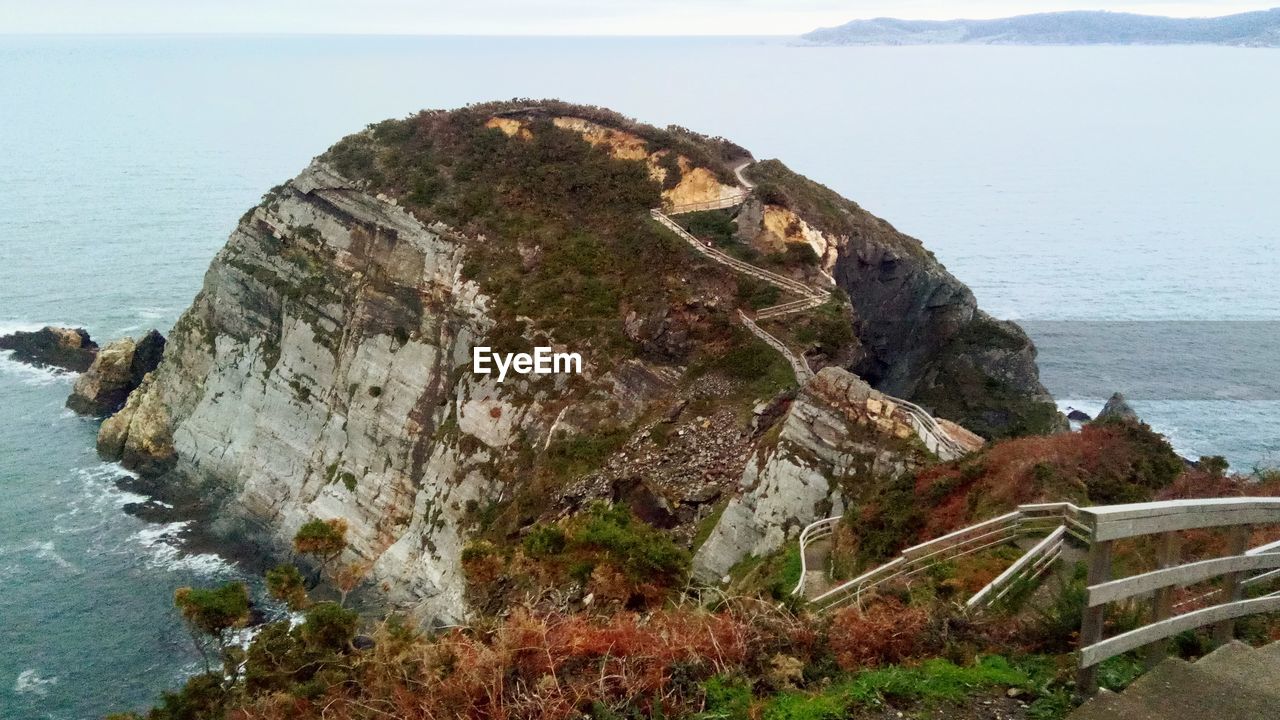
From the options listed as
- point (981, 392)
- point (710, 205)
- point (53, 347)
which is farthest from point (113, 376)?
point (981, 392)

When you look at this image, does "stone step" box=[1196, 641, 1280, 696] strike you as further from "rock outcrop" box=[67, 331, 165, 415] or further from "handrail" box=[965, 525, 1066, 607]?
"rock outcrop" box=[67, 331, 165, 415]

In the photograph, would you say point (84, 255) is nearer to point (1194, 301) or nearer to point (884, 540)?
point (884, 540)

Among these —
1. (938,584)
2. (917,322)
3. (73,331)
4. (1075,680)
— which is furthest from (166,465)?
(1075,680)

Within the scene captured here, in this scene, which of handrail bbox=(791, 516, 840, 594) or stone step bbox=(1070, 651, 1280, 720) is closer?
stone step bbox=(1070, 651, 1280, 720)

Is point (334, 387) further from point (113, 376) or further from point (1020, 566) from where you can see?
point (1020, 566)

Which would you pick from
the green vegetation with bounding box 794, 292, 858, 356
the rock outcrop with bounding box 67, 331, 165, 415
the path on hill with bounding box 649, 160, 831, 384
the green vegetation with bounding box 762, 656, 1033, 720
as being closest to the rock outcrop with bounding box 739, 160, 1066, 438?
the path on hill with bounding box 649, 160, 831, 384

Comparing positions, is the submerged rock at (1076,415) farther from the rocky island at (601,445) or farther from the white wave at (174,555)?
the white wave at (174,555)
